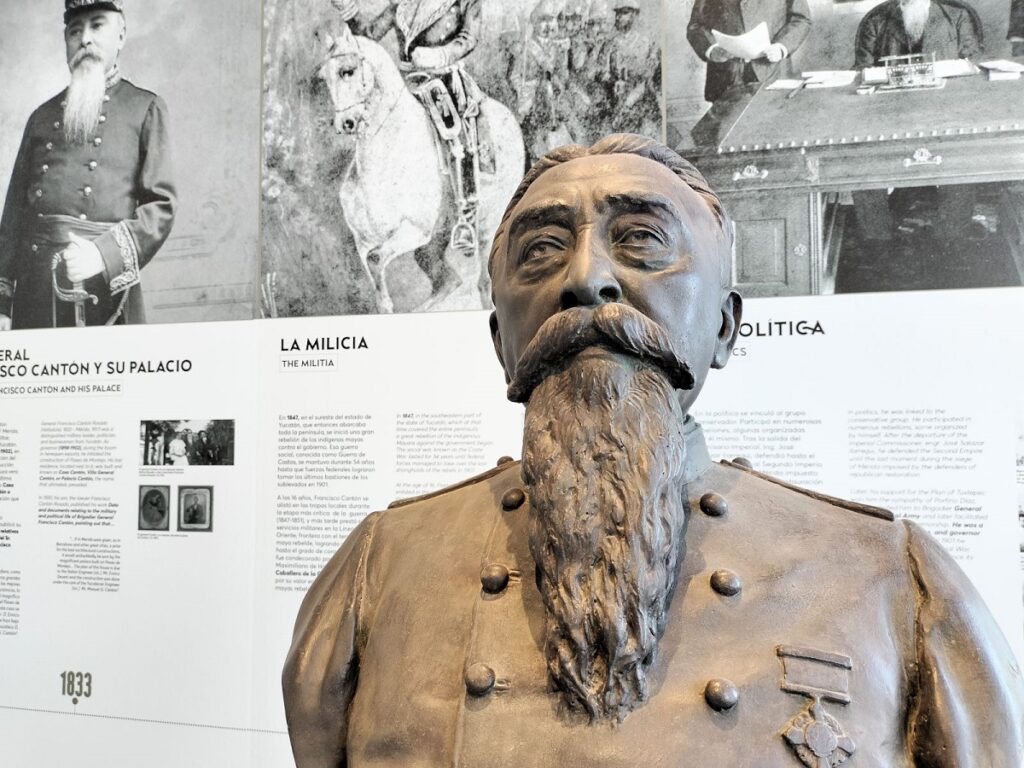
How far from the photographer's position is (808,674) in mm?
1145

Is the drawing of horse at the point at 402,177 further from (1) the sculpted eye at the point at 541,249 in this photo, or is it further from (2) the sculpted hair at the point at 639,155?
(1) the sculpted eye at the point at 541,249

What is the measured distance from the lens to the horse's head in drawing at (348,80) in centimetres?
295

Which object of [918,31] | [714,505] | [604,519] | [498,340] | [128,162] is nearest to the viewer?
[604,519]

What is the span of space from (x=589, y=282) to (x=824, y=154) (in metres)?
1.60

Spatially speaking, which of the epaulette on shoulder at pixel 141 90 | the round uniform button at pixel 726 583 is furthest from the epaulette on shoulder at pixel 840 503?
the epaulette on shoulder at pixel 141 90

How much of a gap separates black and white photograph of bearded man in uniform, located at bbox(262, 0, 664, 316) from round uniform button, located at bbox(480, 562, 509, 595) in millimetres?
1595

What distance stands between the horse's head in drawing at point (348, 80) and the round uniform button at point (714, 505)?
2.08m

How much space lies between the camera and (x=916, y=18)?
8.30ft

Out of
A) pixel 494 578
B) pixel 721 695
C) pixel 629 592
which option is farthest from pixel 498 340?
pixel 721 695

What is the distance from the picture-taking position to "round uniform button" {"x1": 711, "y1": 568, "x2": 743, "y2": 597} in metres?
1.22

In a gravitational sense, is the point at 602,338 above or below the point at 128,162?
below

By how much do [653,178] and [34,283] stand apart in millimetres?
2788

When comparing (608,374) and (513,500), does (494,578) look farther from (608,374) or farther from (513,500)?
(608,374)

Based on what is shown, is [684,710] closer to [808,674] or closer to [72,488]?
[808,674]
